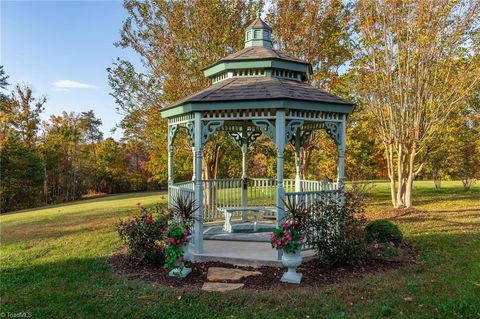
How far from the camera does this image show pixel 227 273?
570 centimetres

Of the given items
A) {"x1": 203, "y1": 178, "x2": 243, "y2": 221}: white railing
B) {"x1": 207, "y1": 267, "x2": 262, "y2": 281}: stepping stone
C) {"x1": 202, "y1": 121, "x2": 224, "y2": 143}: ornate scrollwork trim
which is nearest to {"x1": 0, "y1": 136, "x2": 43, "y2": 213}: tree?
{"x1": 203, "y1": 178, "x2": 243, "y2": 221}: white railing

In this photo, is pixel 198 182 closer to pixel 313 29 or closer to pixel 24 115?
pixel 313 29

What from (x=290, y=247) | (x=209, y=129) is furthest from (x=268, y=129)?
(x=290, y=247)

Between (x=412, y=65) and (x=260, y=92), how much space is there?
368 inches

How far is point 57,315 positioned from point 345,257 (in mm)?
4593

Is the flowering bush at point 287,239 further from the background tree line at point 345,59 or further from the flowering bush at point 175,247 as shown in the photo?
the background tree line at point 345,59

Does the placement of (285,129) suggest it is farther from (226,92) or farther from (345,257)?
(345,257)

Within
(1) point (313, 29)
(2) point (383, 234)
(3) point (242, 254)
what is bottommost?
(3) point (242, 254)

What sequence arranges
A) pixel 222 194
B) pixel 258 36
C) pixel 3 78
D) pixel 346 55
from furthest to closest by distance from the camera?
pixel 3 78 < pixel 346 55 < pixel 222 194 < pixel 258 36

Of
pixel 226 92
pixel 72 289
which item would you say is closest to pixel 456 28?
pixel 226 92

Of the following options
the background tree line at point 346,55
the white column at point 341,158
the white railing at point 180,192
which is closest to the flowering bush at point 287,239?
the white column at point 341,158

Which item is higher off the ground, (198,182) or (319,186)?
(198,182)

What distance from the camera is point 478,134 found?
17734 millimetres

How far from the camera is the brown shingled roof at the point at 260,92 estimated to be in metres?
6.27
